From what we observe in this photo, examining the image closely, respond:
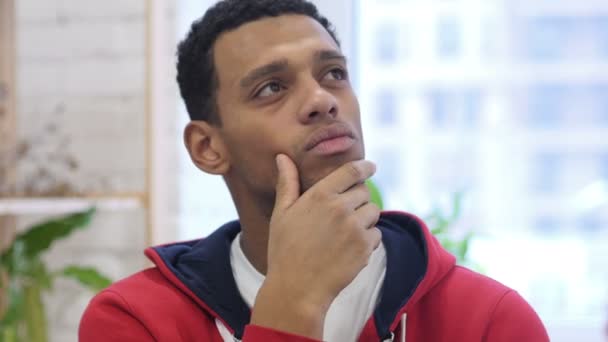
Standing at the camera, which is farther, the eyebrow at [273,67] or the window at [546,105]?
the window at [546,105]

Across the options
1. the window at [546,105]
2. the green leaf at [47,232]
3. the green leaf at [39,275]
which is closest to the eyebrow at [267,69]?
the green leaf at [47,232]

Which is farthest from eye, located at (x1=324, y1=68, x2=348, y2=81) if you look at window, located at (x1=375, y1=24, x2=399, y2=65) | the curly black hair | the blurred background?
window, located at (x1=375, y1=24, x2=399, y2=65)

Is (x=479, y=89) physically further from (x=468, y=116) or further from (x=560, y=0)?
(x=560, y=0)

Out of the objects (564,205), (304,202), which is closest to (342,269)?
(304,202)

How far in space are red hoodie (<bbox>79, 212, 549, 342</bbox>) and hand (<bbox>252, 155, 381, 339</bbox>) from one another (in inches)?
4.8

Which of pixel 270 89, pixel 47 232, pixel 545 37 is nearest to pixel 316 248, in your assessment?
pixel 270 89

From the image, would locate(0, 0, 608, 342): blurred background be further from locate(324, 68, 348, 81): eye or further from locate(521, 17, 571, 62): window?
locate(324, 68, 348, 81): eye

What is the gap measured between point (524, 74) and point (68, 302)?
5.24 ft

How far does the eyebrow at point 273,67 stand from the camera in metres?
1.11

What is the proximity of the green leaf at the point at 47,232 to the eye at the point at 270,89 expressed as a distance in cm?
95

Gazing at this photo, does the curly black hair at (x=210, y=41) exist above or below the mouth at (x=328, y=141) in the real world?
above

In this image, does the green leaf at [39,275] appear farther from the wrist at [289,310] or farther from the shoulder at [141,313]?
the wrist at [289,310]

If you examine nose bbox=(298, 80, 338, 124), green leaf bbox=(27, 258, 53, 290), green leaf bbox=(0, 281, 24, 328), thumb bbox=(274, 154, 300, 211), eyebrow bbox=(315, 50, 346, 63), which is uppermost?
eyebrow bbox=(315, 50, 346, 63)

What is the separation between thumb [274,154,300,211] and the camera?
1.02m
